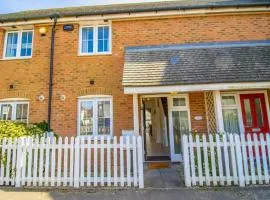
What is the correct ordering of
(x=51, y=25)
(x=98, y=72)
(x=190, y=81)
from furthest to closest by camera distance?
(x=51, y=25) < (x=98, y=72) < (x=190, y=81)

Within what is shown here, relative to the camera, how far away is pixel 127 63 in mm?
9422

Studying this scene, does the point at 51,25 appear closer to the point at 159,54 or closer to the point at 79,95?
the point at 79,95

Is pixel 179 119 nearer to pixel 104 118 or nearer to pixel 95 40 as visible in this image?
pixel 104 118

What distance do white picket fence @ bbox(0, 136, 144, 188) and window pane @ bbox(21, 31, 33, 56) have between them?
544 centimetres

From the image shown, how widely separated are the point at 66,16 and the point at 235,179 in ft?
31.3

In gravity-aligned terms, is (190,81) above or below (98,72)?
below

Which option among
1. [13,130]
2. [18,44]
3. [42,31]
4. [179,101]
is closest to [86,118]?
[13,130]

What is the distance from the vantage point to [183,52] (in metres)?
9.77

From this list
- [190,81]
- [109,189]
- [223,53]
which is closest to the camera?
[109,189]

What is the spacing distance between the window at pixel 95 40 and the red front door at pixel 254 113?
21.1 feet

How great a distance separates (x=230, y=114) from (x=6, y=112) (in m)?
9.83

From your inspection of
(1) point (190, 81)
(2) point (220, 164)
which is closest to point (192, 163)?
(2) point (220, 164)

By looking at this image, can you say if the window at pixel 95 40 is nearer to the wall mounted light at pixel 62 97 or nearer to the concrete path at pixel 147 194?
the wall mounted light at pixel 62 97

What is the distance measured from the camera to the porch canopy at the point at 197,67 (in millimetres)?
8203
